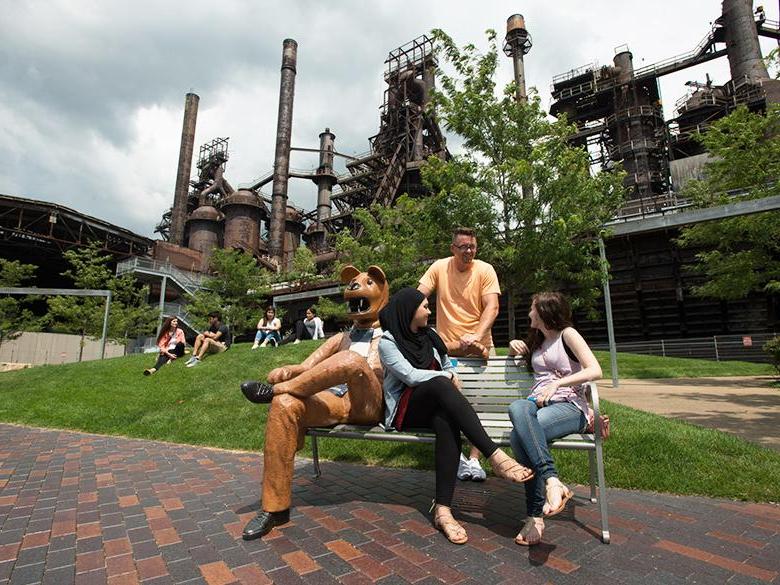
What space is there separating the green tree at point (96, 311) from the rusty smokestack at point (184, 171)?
19.2m

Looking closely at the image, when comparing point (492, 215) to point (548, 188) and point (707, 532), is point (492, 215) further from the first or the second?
point (707, 532)

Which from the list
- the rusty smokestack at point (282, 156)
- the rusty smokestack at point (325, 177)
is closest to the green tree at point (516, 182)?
the rusty smokestack at point (282, 156)

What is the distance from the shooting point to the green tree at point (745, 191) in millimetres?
11377

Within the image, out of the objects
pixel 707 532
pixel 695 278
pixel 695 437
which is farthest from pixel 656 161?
pixel 707 532

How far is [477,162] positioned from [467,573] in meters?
9.93

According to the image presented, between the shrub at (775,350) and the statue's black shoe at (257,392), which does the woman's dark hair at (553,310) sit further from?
the shrub at (775,350)

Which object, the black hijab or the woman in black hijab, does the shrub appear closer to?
the woman in black hijab

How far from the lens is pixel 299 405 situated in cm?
292

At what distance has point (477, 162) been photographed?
10.8 meters

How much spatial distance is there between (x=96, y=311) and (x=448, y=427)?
24558 mm

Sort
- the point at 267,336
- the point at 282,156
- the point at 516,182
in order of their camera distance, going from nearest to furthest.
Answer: the point at 516,182
the point at 267,336
the point at 282,156

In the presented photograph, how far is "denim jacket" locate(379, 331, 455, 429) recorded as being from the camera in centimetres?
294

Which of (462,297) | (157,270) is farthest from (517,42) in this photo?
(462,297)

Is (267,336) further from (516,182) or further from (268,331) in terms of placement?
(516,182)
